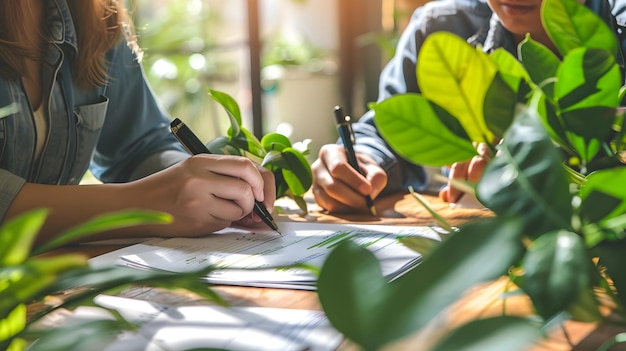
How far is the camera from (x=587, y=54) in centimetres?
34

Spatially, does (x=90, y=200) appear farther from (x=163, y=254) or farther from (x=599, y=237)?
(x=599, y=237)

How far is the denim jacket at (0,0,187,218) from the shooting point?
42.5 inches

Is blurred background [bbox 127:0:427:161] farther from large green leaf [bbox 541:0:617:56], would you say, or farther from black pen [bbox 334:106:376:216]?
large green leaf [bbox 541:0:617:56]

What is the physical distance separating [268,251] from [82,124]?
56 cm

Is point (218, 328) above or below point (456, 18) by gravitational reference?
below

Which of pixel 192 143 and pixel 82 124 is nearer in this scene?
pixel 192 143

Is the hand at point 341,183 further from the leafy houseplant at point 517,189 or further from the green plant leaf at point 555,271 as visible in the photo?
the green plant leaf at point 555,271

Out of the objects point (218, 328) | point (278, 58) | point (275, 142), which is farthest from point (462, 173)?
point (278, 58)

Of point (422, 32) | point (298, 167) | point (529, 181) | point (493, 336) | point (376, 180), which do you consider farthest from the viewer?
point (422, 32)

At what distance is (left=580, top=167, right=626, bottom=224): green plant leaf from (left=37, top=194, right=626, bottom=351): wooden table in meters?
0.05

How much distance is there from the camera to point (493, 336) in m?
0.17

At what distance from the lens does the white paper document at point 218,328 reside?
456 millimetres

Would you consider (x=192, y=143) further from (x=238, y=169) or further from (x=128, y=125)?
(x=128, y=125)

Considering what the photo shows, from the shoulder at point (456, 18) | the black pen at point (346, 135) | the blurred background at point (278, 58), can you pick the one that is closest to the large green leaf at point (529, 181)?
the black pen at point (346, 135)
